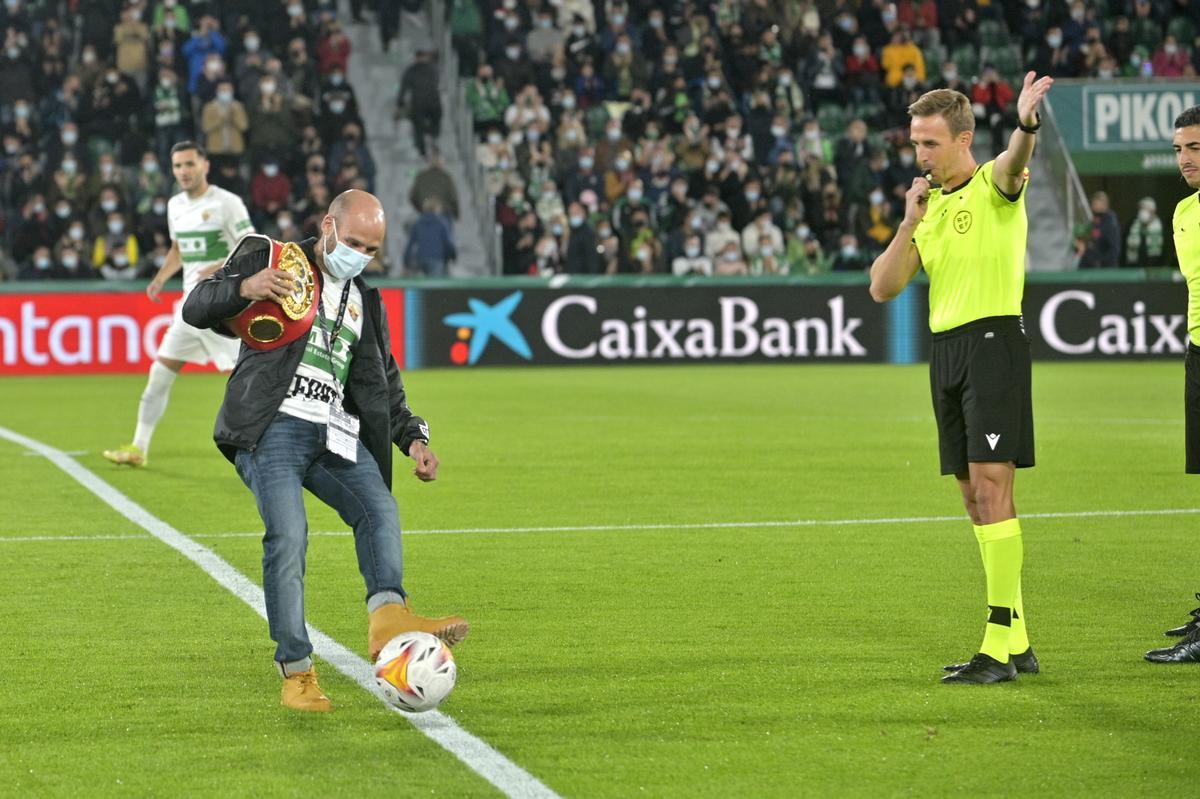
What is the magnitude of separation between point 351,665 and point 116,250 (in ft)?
65.3

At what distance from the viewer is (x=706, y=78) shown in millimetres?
29453

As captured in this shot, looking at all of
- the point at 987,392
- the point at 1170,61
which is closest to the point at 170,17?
the point at 1170,61

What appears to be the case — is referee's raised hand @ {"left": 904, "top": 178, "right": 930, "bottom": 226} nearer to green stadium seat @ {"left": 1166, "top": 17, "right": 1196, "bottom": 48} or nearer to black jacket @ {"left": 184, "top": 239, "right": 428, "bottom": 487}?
black jacket @ {"left": 184, "top": 239, "right": 428, "bottom": 487}

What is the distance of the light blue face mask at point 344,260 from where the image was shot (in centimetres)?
595

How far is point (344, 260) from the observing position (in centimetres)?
596

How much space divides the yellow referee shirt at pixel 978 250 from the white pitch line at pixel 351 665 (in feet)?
7.36

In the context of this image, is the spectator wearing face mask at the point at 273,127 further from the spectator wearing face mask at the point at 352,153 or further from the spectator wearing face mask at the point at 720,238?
the spectator wearing face mask at the point at 720,238

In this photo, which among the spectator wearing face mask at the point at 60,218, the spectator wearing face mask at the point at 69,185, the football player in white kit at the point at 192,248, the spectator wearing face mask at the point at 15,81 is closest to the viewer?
the football player in white kit at the point at 192,248

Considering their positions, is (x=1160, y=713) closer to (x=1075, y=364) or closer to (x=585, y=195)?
(x=1075, y=364)

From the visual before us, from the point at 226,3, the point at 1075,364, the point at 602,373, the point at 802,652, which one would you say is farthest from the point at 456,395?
the point at 802,652

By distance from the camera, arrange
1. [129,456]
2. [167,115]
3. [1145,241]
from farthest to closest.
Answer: [167,115] → [1145,241] → [129,456]

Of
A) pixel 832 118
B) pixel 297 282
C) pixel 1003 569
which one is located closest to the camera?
pixel 297 282

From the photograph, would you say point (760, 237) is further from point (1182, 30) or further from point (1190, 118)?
point (1190, 118)

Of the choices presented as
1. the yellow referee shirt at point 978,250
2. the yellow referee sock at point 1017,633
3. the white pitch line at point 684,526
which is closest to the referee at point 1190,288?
the yellow referee sock at point 1017,633
